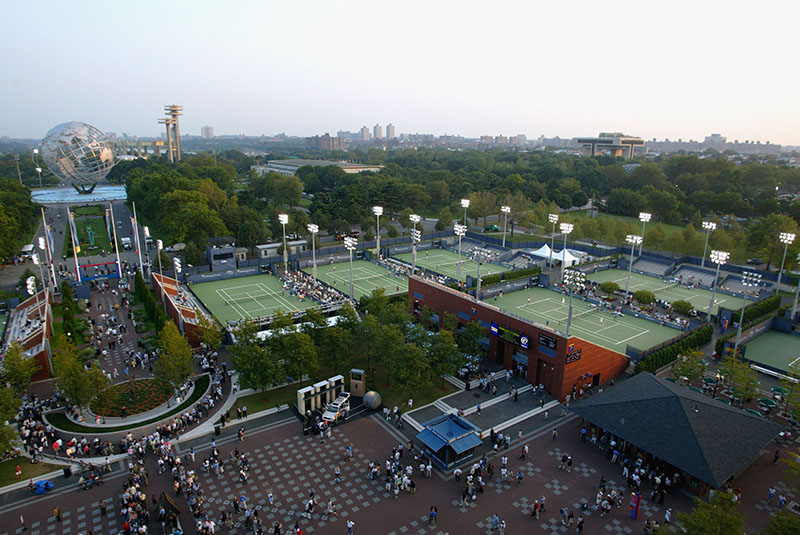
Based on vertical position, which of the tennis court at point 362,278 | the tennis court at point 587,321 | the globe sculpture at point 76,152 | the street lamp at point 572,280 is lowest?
the tennis court at point 362,278

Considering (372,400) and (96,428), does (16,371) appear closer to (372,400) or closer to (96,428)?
(96,428)

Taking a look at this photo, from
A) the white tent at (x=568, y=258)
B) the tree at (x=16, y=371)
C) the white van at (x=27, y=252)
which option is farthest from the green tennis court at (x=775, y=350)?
the white van at (x=27, y=252)

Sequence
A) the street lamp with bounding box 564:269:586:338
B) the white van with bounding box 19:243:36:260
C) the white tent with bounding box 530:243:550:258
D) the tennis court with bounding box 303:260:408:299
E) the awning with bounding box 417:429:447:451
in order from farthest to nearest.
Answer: the white van with bounding box 19:243:36:260
the white tent with bounding box 530:243:550:258
the tennis court with bounding box 303:260:408:299
the street lamp with bounding box 564:269:586:338
the awning with bounding box 417:429:447:451

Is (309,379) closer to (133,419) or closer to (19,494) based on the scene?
(133,419)

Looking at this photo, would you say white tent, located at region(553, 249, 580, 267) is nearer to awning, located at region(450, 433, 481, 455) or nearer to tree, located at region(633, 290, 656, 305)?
tree, located at region(633, 290, 656, 305)

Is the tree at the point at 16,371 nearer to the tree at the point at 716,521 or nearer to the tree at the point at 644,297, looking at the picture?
the tree at the point at 716,521

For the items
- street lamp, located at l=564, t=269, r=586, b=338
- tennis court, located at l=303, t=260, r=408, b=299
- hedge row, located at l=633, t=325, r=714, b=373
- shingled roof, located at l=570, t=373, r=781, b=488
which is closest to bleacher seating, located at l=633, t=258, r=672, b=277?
street lamp, located at l=564, t=269, r=586, b=338
